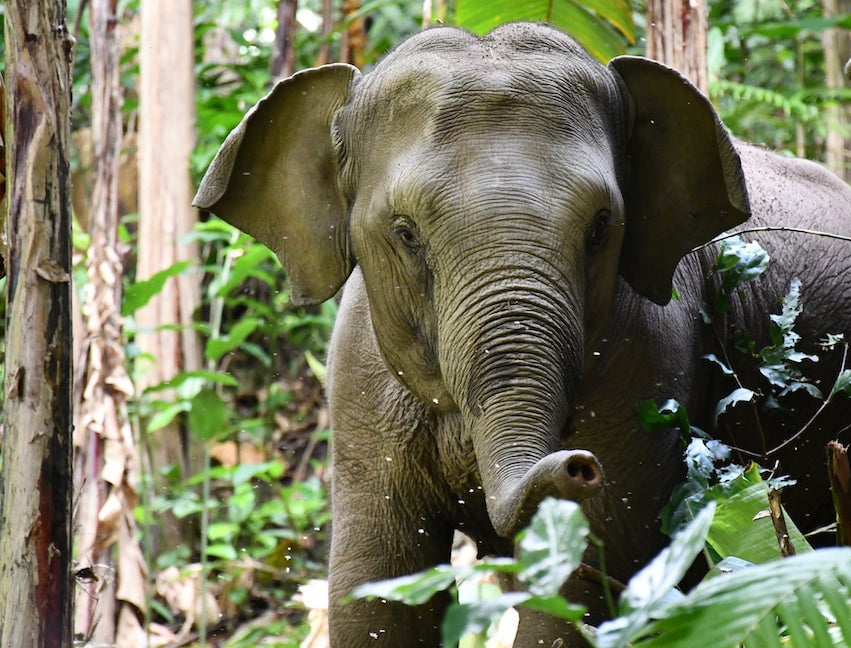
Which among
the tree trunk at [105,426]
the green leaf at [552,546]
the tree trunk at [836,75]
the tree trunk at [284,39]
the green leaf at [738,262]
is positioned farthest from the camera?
the tree trunk at [284,39]

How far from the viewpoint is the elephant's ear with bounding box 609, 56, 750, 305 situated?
11.6 ft

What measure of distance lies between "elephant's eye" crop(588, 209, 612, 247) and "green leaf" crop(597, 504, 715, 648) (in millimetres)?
1469

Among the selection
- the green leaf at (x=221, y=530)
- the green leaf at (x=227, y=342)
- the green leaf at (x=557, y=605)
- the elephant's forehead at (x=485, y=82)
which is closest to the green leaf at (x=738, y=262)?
the elephant's forehead at (x=485, y=82)

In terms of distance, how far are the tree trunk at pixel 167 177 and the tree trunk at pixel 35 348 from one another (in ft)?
15.9

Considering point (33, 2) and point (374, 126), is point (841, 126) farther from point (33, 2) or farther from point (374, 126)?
point (33, 2)

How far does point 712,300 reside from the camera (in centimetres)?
403

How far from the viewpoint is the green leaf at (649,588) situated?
1.69 meters

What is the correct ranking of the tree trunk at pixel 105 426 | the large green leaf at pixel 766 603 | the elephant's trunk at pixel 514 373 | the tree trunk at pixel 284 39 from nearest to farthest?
the large green leaf at pixel 766 603 → the elephant's trunk at pixel 514 373 → the tree trunk at pixel 105 426 → the tree trunk at pixel 284 39

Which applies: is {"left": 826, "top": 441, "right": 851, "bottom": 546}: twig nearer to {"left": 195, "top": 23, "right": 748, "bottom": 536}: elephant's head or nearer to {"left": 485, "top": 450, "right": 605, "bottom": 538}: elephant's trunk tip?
{"left": 195, "top": 23, "right": 748, "bottom": 536}: elephant's head

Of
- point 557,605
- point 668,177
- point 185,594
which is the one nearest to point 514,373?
point 668,177

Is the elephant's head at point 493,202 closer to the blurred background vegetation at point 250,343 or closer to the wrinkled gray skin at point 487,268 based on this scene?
the wrinkled gray skin at point 487,268

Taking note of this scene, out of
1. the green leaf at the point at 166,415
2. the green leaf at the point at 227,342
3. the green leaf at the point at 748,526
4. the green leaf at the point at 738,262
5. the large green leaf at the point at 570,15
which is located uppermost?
the large green leaf at the point at 570,15

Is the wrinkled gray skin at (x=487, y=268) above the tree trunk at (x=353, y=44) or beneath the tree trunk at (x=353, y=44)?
beneath

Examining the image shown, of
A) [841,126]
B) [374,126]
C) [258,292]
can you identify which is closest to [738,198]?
[374,126]
